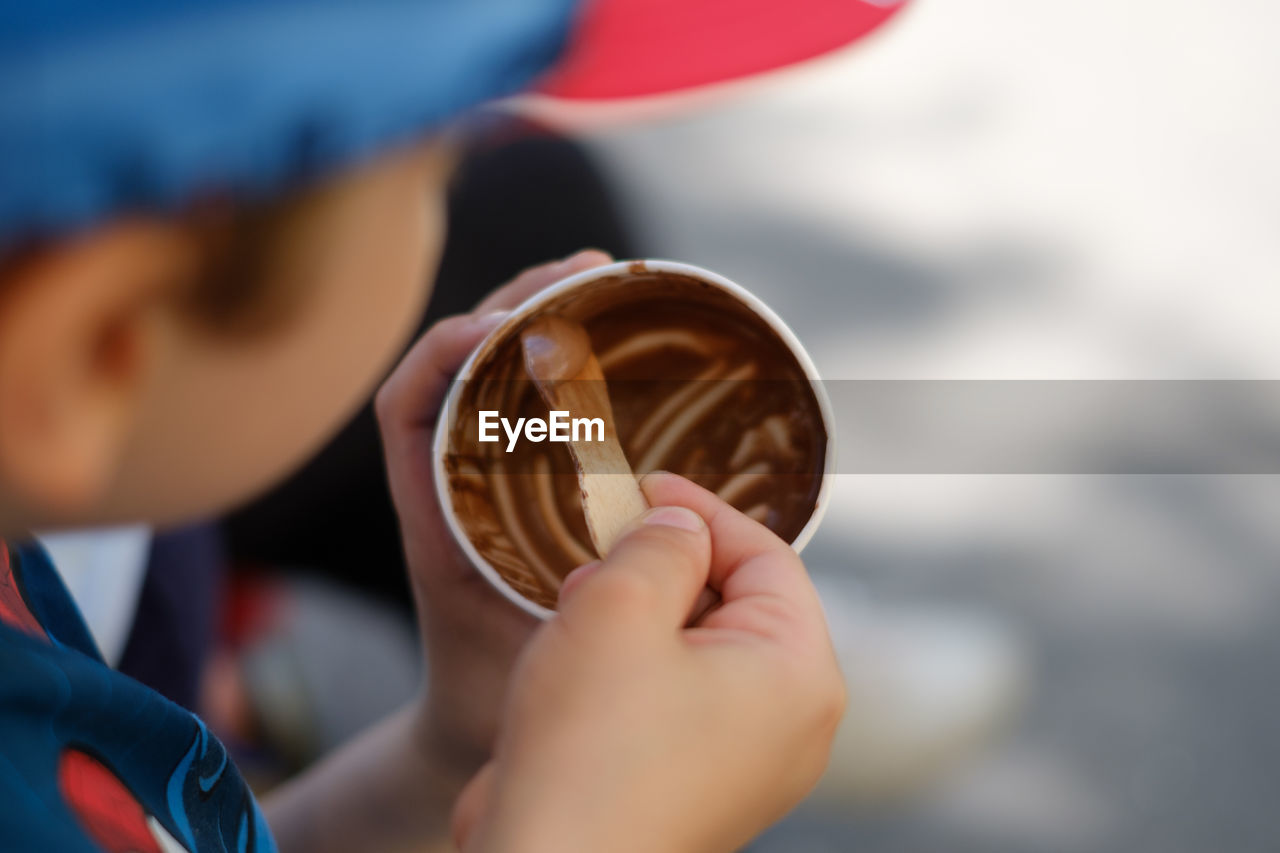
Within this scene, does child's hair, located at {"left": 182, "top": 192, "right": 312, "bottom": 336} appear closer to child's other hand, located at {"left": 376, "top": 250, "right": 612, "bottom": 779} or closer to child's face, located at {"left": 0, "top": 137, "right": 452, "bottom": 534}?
child's face, located at {"left": 0, "top": 137, "right": 452, "bottom": 534}

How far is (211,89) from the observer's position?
0.28m

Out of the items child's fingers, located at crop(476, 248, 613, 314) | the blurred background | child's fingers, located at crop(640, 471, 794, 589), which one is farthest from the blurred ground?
child's fingers, located at crop(640, 471, 794, 589)

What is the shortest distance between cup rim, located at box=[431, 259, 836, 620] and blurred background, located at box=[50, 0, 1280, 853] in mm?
275

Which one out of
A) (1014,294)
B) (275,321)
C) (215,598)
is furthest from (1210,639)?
(275,321)

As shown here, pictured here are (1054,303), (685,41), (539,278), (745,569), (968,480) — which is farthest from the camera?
(1054,303)

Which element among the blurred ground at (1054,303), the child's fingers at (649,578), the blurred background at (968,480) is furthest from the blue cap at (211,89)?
the blurred ground at (1054,303)

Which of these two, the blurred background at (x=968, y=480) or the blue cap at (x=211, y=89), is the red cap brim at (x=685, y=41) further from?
the blurred background at (x=968, y=480)

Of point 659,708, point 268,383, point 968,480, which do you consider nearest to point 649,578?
point 659,708

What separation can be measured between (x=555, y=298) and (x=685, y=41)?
0.64 feet

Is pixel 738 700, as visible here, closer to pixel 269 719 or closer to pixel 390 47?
pixel 390 47

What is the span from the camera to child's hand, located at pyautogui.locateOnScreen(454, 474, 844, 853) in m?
0.41

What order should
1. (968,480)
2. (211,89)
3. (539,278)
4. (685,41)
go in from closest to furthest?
(211,89) → (685,41) → (539,278) → (968,480)

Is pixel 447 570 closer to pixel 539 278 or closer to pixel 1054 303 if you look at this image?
pixel 539 278

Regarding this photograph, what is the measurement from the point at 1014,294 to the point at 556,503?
3.45 ft
